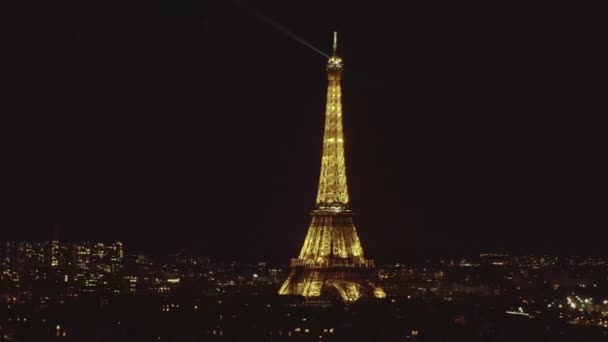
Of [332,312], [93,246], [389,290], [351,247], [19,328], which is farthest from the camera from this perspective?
[93,246]

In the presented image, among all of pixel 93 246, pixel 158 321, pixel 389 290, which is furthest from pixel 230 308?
pixel 93 246

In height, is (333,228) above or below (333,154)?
below

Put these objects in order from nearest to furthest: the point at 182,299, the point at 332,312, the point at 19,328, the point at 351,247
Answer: the point at 19,328
the point at 332,312
the point at 351,247
the point at 182,299

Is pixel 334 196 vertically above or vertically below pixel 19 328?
above

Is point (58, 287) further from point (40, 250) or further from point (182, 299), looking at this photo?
point (40, 250)

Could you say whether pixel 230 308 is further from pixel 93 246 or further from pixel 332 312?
pixel 93 246

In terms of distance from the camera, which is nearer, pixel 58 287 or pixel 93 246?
pixel 58 287

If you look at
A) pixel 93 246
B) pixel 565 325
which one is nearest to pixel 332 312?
pixel 565 325
